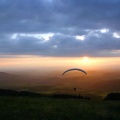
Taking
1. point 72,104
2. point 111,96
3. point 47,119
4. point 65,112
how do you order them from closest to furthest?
point 47,119, point 65,112, point 72,104, point 111,96

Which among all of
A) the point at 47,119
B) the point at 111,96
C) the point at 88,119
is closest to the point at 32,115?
the point at 47,119

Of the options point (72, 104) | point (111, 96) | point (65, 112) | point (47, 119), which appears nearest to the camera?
point (47, 119)

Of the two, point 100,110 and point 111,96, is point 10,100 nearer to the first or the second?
point 100,110

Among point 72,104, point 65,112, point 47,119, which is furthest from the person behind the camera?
point 72,104

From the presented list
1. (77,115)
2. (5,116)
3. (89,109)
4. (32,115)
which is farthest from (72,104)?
(5,116)

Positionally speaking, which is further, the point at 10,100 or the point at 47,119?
the point at 10,100

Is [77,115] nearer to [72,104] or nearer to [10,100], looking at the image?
[72,104]
